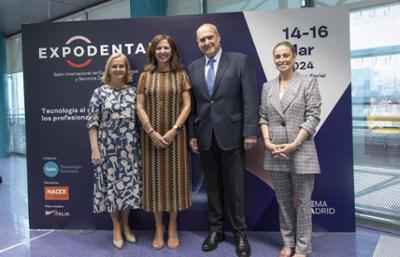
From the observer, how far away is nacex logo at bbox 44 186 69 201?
3012mm

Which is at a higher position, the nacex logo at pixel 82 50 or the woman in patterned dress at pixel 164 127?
the nacex logo at pixel 82 50

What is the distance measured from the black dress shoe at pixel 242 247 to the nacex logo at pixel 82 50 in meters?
1.64

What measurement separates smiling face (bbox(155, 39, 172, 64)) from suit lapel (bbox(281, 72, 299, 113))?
88 centimetres

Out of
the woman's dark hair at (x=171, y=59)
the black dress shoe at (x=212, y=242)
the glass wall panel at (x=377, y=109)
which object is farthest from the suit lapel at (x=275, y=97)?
the glass wall panel at (x=377, y=109)

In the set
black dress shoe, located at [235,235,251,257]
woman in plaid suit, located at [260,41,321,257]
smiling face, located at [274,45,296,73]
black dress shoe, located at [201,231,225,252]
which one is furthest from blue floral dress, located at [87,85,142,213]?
smiling face, located at [274,45,296,73]

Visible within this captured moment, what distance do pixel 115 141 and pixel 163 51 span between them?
2.46 ft

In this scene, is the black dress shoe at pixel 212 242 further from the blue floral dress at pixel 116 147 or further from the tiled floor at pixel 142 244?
the blue floral dress at pixel 116 147

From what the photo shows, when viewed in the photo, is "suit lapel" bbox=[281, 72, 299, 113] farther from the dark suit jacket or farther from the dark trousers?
the dark trousers

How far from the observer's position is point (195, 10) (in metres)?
4.38

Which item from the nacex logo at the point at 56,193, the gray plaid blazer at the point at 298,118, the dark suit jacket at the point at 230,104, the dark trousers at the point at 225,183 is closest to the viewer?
the gray plaid blazer at the point at 298,118

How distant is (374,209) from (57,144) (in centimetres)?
292

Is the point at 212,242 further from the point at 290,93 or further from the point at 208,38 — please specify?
the point at 208,38

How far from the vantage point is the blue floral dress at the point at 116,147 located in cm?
256

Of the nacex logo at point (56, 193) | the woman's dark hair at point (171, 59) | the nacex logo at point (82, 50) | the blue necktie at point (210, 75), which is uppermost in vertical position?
the nacex logo at point (82, 50)
